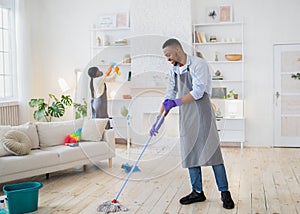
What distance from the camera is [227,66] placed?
7.18 metres

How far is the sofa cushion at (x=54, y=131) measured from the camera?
16.2ft

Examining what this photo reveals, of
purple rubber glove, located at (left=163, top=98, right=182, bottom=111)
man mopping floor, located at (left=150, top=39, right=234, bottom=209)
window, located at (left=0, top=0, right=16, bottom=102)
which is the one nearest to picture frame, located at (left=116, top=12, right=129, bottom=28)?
window, located at (left=0, top=0, right=16, bottom=102)

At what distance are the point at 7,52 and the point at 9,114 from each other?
3.59 feet

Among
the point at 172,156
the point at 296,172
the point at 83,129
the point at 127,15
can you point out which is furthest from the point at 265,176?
the point at 127,15

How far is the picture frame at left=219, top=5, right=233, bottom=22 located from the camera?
7.04 metres

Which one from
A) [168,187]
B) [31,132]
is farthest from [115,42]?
[168,187]

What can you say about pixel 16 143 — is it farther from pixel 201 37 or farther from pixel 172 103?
pixel 201 37

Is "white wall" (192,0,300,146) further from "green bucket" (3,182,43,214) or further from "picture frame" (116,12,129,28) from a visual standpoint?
"green bucket" (3,182,43,214)

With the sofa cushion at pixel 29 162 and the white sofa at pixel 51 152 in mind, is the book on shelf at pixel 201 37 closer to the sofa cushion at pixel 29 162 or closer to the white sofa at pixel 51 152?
the white sofa at pixel 51 152

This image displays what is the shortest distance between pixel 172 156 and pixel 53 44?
3.68 metres


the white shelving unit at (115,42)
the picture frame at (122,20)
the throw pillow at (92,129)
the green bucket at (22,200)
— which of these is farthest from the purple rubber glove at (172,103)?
the picture frame at (122,20)

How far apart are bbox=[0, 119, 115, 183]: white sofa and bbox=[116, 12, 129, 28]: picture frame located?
283 centimetres

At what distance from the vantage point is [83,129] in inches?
203

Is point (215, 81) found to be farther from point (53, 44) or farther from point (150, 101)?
point (53, 44)
